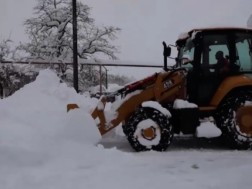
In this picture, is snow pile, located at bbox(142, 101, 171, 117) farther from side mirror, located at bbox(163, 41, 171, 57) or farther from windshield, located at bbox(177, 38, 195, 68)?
side mirror, located at bbox(163, 41, 171, 57)

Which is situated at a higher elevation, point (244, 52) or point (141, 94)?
point (244, 52)

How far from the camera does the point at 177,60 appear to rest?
942 cm

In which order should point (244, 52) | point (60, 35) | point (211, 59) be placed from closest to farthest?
point (211, 59) < point (244, 52) < point (60, 35)

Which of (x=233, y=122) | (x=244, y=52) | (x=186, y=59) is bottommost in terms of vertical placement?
(x=233, y=122)

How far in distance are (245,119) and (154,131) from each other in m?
1.70

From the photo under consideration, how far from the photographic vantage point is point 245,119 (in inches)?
318

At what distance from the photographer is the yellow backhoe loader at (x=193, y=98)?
782cm

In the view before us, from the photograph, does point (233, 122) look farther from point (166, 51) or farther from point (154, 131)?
point (166, 51)

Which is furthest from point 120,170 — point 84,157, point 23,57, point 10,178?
point 23,57

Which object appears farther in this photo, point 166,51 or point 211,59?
point 166,51

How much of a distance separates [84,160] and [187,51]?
139 inches

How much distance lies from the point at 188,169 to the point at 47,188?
2134 millimetres

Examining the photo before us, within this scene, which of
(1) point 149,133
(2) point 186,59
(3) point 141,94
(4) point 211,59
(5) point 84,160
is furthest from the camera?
(2) point 186,59

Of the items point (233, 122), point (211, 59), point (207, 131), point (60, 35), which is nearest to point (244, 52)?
point (211, 59)
